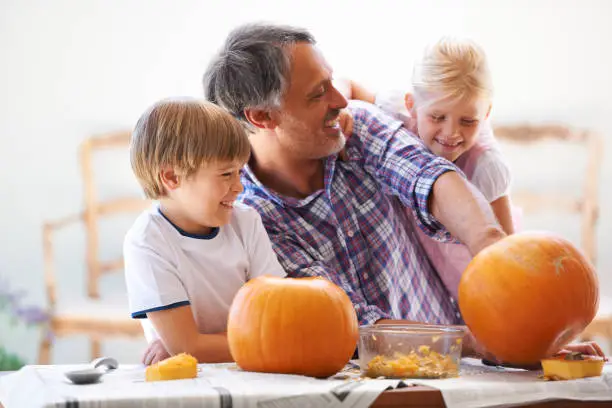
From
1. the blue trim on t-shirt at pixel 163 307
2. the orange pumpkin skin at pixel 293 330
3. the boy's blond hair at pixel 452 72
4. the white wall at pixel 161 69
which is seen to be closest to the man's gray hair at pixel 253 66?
the boy's blond hair at pixel 452 72

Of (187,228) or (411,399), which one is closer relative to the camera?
(411,399)

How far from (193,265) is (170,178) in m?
0.15

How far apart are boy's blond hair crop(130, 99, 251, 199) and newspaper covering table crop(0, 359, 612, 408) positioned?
375mm

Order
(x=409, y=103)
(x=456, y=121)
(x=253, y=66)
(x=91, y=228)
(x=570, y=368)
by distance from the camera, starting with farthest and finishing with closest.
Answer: (x=91, y=228) < (x=409, y=103) < (x=456, y=121) < (x=253, y=66) < (x=570, y=368)

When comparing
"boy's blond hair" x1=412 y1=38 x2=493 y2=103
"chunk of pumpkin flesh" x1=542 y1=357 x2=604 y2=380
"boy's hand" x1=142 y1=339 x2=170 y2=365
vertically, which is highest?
"boy's blond hair" x1=412 y1=38 x2=493 y2=103

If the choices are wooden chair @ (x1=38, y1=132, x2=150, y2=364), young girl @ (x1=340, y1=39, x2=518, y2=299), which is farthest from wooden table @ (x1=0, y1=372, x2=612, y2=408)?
wooden chair @ (x1=38, y1=132, x2=150, y2=364)

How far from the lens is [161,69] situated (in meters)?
3.79

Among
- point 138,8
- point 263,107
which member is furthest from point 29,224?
point 263,107

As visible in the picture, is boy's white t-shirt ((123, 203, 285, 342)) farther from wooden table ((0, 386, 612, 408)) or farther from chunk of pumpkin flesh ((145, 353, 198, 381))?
wooden table ((0, 386, 612, 408))

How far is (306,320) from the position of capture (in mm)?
1100

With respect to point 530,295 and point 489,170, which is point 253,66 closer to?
point 489,170

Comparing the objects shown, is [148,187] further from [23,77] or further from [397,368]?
[23,77]

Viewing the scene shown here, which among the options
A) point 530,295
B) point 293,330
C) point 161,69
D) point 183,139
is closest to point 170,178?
point 183,139

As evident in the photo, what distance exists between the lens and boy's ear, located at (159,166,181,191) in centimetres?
136
